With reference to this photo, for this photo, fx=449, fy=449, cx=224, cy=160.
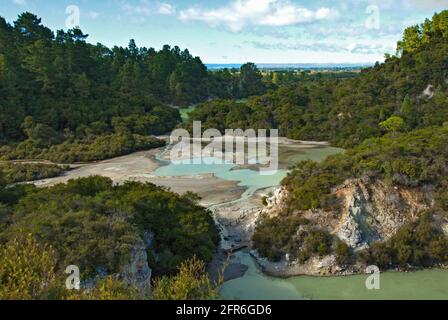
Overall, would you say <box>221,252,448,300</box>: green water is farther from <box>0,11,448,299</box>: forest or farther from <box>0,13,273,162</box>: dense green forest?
<box>0,13,273,162</box>: dense green forest

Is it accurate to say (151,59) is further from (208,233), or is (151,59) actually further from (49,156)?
(208,233)

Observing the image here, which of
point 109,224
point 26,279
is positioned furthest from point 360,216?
point 26,279

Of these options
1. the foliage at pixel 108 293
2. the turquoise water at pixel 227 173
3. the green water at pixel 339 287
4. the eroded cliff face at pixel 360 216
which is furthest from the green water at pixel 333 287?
the turquoise water at pixel 227 173

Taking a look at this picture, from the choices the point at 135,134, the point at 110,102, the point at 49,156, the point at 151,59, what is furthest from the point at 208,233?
the point at 151,59

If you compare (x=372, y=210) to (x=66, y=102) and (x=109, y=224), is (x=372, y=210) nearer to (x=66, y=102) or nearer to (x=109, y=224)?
(x=109, y=224)

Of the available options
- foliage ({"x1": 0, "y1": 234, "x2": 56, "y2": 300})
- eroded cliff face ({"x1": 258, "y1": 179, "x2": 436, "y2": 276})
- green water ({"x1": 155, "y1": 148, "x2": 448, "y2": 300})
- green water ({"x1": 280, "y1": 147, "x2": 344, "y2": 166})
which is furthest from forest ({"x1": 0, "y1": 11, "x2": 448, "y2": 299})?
green water ({"x1": 280, "y1": 147, "x2": 344, "y2": 166})

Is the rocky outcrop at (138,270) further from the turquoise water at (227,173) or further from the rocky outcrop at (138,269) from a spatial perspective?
the turquoise water at (227,173)
